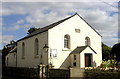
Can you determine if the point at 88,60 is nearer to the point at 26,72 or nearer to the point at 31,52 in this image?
the point at 26,72

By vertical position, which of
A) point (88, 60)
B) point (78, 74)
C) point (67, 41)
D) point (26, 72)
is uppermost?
point (67, 41)

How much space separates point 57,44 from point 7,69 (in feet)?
60.4

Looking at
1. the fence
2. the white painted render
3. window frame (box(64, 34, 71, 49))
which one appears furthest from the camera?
the white painted render

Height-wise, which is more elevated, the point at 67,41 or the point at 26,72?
the point at 67,41

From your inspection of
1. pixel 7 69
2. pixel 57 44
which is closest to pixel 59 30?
pixel 57 44

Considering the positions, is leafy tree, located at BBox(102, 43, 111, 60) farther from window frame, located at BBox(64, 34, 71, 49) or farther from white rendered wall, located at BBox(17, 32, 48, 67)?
white rendered wall, located at BBox(17, 32, 48, 67)

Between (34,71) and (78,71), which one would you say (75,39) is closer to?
(34,71)

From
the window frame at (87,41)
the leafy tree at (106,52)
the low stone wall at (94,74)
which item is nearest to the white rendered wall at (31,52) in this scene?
the window frame at (87,41)

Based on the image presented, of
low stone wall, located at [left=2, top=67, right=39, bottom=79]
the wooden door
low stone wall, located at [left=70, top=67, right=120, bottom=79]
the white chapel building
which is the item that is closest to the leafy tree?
the white chapel building

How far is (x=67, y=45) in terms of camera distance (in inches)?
1190

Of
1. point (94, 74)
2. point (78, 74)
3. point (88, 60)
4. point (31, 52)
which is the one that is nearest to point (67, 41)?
point (88, 60)

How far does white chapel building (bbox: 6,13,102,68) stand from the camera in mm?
28328

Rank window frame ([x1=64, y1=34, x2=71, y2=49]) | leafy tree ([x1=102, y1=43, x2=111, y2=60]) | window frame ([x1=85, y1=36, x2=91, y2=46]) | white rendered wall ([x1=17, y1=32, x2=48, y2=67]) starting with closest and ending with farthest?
white rendered wall ([x1=17, y1=32, x2=48, y2=67])
window frame ([x1=64, y1=34, x2=71, y2=49])
window frame ([x1=85, y1=36, x2=91, y2=46])
leafy tree ([x1=102, y1=43, x2=111, y2=60])

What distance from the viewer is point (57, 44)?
28.8 meters
